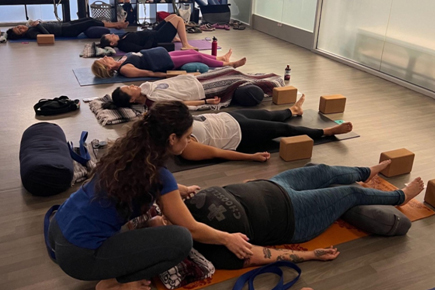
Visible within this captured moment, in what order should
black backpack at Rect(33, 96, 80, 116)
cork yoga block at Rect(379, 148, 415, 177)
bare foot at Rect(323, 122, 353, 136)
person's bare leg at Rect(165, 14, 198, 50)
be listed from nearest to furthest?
cork yoga block at Rect(379, 148, 415, 177), bare foot at Rect(323, 122, 353, 136), black backpack at Rect(33, 96, 80, 116), person's bare leg at Rect(165, 14, 198, 50)

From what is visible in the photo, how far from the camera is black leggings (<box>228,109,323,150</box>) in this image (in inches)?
124

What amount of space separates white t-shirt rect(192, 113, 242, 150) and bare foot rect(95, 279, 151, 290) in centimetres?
127

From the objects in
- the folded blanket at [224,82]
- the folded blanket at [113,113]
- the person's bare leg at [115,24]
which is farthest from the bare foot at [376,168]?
the person's bare leg at [115,24]

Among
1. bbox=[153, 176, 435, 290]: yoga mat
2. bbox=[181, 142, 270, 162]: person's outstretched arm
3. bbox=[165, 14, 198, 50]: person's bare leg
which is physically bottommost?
bbox=[153, 176, 435, 290]: yoga mat

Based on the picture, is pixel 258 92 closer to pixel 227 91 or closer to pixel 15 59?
pixel 227 91

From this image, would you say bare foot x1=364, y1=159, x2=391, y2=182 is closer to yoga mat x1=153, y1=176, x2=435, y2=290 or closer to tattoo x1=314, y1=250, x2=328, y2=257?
yoga mat x1=153, y1=176, x2=435, y2=290

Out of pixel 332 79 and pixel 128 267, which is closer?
pixel 128 267

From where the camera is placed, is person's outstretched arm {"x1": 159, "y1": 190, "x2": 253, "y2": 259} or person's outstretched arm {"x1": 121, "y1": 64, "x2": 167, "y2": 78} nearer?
person's outstretched arm {"x1": 159, "y1": 190, "x2": 253, "y2": 259}

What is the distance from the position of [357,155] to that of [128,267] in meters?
2.11

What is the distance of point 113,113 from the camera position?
387 centimetres

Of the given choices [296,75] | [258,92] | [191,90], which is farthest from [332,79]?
[191,90]

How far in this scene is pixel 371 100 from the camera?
4.46m

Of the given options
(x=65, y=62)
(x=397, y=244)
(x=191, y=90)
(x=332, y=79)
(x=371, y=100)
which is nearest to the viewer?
(x=397, y=244)

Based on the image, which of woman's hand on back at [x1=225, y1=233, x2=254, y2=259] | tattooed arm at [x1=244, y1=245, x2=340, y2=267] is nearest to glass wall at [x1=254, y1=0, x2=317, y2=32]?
tattooed arm at [x1=244, y1=245, x2=340, y2=267]
